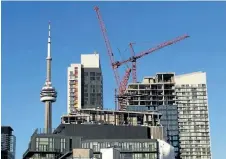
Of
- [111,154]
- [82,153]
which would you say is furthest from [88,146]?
[111,154]

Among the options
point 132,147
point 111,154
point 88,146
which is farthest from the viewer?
point 132,147

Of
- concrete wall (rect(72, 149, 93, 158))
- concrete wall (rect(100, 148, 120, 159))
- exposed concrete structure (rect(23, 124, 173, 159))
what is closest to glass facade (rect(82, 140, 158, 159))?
exposed concrete structure (rect(23, 124, 173, 159))

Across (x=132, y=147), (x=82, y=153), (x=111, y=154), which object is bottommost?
(x=111, y=154)

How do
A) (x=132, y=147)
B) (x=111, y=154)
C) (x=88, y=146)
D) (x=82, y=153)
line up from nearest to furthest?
1. (x=111, y=154)
2. (x=82, y=153)
3. (x=88, y=146)
4. (x=132, y=147)

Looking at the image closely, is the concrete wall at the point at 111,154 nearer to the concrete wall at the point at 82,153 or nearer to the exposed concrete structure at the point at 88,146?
the concrete wall at the point at 82,153

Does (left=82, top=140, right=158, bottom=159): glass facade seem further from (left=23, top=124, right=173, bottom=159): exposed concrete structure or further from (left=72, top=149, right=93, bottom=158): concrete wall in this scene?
(left=72, top=149, right=93, bottom=158): concrete wall

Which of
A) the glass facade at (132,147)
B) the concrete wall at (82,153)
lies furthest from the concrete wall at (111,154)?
the glass facade at (132,147)

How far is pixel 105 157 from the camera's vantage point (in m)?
162

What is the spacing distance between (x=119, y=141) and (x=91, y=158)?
31886 mm

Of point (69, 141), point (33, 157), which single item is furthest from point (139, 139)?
point (33, 157)

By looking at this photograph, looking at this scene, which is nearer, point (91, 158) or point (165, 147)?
point (91, 158)

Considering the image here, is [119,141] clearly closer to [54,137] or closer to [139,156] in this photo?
[139,156]

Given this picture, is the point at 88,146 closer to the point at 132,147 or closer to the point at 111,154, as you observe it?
the point at 132,147

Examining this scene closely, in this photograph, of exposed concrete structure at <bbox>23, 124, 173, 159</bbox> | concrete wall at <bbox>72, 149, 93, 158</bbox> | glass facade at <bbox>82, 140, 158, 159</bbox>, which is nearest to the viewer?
concrete wall at <bbox>72, 149, 93, 158</bbox>
